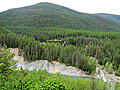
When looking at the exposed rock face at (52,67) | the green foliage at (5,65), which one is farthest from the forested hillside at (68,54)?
the green foliage at (5,65)

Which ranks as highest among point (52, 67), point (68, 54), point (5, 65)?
point (5, 65)

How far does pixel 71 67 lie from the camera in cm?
8531

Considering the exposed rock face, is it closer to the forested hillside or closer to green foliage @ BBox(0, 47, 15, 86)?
the forested hillside

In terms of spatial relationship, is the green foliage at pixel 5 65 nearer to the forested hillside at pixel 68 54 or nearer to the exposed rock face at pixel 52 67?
the forested hillside at pixel 68 54

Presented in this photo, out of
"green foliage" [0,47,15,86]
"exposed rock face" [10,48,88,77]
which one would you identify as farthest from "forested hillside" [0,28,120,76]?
"green foliage" [0,47,15,86]

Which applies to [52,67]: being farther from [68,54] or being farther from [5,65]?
[5,65]

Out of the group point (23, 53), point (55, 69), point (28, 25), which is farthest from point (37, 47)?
point (28, 25)

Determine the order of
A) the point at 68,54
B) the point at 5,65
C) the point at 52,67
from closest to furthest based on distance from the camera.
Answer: the point at 5,65 < the point at 52,67 < the point at 68,54

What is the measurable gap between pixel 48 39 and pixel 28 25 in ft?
204

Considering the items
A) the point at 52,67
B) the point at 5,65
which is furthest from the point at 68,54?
the point at 5,65

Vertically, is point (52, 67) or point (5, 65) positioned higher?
point (5, 65)

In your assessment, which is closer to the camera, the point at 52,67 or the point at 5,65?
the point at 5,65

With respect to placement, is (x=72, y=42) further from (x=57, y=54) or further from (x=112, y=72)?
(x=112, y=72)

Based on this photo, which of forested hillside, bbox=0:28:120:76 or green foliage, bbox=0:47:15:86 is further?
forested hillside, bbox=0:28:120:76
